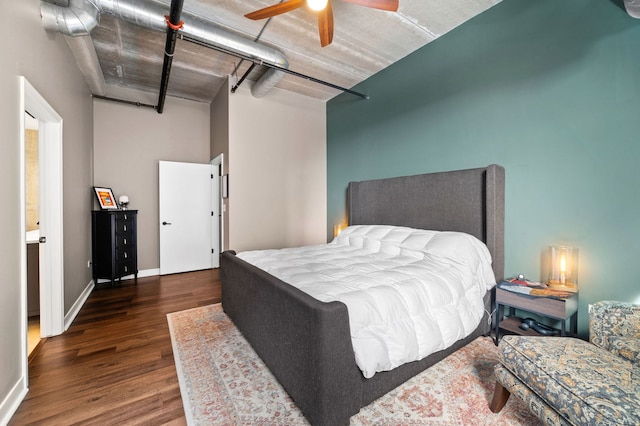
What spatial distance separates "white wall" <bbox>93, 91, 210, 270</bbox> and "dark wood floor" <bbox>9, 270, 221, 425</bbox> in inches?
65.8

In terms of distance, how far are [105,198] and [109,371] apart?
318 cm

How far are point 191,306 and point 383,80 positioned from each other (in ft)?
13.1

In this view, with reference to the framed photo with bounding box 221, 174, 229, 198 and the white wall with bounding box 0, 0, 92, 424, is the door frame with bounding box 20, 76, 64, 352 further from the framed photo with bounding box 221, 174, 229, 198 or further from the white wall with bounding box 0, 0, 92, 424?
the framed photo with bounding box 221, 174, 229, 198

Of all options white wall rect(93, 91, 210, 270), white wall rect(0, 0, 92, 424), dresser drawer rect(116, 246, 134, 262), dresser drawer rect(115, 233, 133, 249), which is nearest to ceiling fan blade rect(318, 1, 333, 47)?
white wall rect(0, 0, 92, 424)

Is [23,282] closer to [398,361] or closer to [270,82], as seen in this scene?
[398,361]

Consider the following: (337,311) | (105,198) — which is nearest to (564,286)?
(337,311)

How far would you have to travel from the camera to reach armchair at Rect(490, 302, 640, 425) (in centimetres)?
106

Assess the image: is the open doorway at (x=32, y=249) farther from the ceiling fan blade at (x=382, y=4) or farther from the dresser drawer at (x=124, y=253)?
the ceiling fan blade at (x=382, y=4)

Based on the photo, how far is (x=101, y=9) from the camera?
2285 mm

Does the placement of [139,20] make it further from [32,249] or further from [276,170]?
[32,249]

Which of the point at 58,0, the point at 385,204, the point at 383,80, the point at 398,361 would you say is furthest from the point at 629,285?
the point at 58,0

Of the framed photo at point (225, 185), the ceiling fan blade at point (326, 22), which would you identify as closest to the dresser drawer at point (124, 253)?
the framed photo at point (225, 185)

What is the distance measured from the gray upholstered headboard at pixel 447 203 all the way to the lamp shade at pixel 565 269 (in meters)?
0.43

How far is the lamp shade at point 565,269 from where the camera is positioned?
2.11 meters
